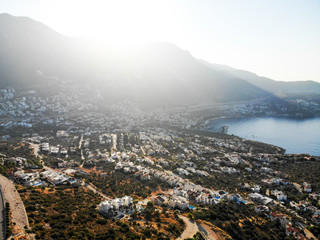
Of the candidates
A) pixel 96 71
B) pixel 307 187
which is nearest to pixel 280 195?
pixel 307 187

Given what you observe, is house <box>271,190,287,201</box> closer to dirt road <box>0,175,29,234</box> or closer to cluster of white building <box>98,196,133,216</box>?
cluster of white building <box>98,196,133,216</box>

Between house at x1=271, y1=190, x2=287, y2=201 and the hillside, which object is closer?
house at x1=271, y1=190, x2=287, y2=201

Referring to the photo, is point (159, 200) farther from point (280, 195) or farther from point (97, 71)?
point (97, 71)

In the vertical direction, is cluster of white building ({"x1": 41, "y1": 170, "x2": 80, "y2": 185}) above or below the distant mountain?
below

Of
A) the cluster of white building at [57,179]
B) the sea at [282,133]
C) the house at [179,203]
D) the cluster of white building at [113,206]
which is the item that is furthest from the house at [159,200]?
the sea at [282,133]

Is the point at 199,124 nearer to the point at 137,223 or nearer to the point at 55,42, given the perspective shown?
the point at 137,223

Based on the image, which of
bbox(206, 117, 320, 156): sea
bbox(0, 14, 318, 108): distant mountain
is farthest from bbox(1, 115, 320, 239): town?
bbox(0, 14, 318, 108): distant mountain
